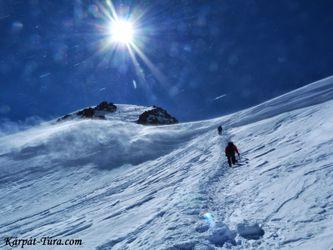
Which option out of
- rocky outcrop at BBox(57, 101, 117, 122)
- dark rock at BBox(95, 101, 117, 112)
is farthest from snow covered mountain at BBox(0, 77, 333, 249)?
dark rock at BBox(95, 101, 117, 112)

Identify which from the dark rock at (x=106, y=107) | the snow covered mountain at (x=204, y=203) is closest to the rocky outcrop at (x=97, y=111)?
the dark rock at (x=106, y=107)

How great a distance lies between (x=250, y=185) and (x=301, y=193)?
2584 mm

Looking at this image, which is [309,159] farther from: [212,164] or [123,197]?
[123,197]

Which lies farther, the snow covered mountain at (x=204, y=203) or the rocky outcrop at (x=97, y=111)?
the rocky outcrop at (x=97, y=111)

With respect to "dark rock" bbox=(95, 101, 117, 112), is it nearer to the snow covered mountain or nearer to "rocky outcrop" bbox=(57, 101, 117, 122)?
"rocky outcrop" bbox=(57, 101, 117, 122)

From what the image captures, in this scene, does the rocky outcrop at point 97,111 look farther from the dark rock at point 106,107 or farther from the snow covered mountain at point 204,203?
the snow covered mountain at point 204,203

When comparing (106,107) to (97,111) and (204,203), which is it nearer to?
(97,111)

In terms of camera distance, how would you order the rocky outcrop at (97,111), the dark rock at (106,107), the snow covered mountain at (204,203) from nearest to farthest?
the snow covered mountain at (204,203) → the rocky outcrop at (97,111) → the dark rock at (106,107)

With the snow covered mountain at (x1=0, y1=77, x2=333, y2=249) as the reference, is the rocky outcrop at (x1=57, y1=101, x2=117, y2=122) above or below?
above

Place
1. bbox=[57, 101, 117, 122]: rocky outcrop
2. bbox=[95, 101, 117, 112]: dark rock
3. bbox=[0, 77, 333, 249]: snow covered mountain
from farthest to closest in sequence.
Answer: bbox=[95, 101, 117, 112]: dark rock → bbox=[57, 101, 117, 122]: rocky outcrop → bbox=[0, 77, 333, 249]: snow covered mountain

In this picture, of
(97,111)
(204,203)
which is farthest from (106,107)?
(204,203)

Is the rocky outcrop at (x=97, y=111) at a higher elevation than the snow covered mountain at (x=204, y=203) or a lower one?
higher

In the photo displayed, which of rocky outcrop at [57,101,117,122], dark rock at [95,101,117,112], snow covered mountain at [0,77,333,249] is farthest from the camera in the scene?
dark rock at [95,101,117,112]

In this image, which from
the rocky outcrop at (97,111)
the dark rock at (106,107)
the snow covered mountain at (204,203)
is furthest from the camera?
the dark rock at (106,107)
